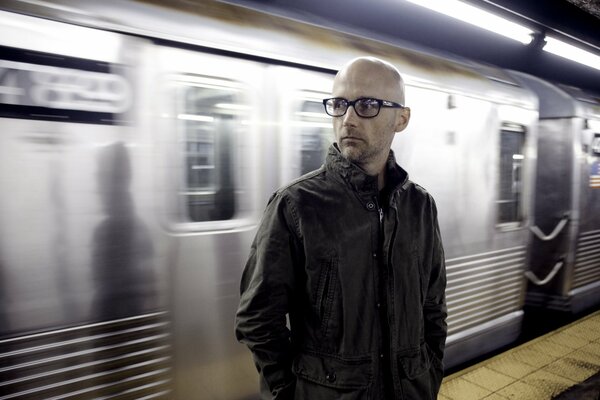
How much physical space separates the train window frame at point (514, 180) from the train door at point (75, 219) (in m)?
3.27

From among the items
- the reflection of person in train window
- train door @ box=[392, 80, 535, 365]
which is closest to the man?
the reflection of person in train window

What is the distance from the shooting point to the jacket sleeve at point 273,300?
143 cm

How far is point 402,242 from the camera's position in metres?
1.58

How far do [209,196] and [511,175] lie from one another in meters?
3.25

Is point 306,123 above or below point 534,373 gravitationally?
above

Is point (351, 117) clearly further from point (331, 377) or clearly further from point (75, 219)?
point (75, 219)

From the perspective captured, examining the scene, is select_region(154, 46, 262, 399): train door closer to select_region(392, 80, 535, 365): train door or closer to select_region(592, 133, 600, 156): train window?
select_region(392, 80, 535, 365): train door

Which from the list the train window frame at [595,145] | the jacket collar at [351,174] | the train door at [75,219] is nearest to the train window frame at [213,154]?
the train door at [75,219]

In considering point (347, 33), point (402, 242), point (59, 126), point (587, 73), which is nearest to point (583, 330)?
point (347, 33)

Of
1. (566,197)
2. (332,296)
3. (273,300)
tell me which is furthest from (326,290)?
(566,197)

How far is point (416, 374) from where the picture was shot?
1.55 m

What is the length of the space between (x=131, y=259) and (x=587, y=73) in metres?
10.8

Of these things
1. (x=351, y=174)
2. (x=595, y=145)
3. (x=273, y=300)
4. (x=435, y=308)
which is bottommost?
(x=435, y=308)

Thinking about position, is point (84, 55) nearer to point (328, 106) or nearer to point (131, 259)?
point (131, 259)
